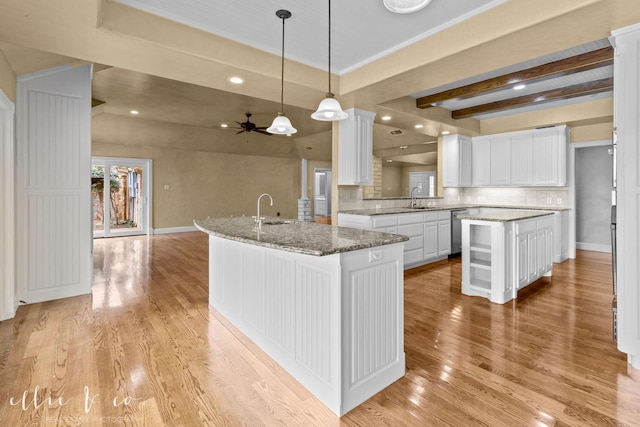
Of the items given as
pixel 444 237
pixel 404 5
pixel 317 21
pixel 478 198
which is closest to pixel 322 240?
pixel 404 5

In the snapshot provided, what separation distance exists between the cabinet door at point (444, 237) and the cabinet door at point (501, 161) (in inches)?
68.3

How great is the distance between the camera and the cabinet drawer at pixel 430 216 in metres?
5.18

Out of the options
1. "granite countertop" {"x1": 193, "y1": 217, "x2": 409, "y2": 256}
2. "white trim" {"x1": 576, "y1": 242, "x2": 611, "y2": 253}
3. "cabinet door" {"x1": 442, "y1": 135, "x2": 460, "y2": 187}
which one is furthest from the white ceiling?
"white trim" {"x1": 576, "y1": 242, "x2": 611, "y2": 253}

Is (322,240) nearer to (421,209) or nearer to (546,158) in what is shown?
(421,209)

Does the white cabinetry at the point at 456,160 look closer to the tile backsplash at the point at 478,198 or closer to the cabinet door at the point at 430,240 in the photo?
the tile backsplash at the point at 478,198

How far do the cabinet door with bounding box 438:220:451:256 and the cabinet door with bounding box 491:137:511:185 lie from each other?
1734mm

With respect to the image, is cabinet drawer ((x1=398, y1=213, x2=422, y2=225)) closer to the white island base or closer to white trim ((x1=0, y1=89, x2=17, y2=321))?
the white island base

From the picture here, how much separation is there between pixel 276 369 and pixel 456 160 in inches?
224

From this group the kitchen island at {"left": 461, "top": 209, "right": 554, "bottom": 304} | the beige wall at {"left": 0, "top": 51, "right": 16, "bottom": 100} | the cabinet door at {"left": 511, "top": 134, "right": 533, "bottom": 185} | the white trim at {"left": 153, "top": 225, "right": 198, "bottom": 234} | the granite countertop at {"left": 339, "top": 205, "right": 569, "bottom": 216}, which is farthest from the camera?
the white trim at {"left": 153, "top": 225, "right": 198, "bottom": 234}

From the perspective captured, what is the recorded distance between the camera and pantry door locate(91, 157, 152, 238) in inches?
316

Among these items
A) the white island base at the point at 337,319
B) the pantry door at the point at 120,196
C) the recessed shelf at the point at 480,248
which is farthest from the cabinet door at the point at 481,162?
the pantry door at the point at 120,196

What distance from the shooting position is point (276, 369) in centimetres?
215

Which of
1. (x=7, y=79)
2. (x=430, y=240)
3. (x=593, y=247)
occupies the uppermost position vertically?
(x=7, y=79)

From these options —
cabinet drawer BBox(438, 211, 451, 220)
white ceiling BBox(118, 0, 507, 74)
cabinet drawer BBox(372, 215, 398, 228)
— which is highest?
white ceiling BBox(118, 0, 507, 74)
